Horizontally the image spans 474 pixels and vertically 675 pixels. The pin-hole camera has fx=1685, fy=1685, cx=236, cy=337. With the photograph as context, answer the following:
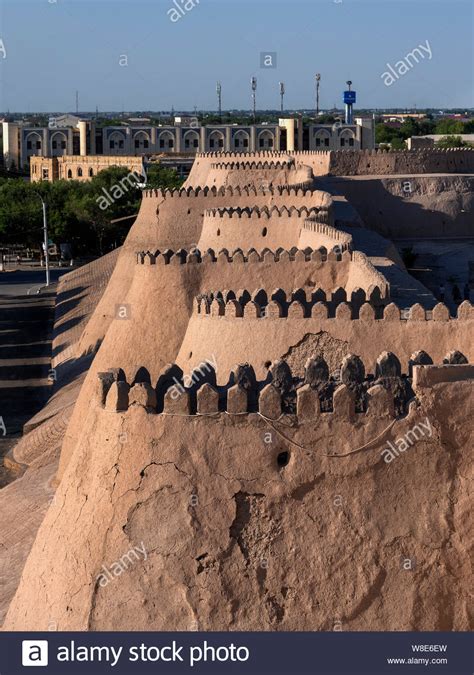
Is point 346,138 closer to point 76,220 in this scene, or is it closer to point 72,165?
point 72,165

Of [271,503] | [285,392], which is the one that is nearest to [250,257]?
[285,392]

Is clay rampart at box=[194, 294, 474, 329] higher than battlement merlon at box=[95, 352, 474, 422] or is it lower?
lower

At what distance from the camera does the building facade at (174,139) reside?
126312 millimetres

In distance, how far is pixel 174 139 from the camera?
446 feet

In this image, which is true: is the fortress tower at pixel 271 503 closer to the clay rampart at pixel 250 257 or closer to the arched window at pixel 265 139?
the clay rampart at pixel 250 257

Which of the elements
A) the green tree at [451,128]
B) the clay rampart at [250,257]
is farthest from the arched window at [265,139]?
the clay rampart at [250,257]

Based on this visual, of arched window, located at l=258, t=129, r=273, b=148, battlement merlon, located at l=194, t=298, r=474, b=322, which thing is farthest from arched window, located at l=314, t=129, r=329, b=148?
battlement merlon, located at l=194, t=298, r=474, b=322

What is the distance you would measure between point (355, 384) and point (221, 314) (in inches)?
289

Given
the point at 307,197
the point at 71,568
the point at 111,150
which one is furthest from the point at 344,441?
the point at 111,150

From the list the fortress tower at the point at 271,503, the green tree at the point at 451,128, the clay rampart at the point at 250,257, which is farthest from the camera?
the green tree at the point at 451,128

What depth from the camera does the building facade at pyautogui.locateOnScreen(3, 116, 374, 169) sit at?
126312 mm

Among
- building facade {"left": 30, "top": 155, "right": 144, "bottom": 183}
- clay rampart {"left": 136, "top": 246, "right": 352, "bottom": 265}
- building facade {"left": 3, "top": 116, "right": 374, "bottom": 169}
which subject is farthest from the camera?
building facade {"left": 3, "top": 116, "right": 374, "bottom": 169}

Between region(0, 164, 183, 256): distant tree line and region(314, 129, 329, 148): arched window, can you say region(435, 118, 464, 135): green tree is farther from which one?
region(0, 164, 183, 256): distant tree line
